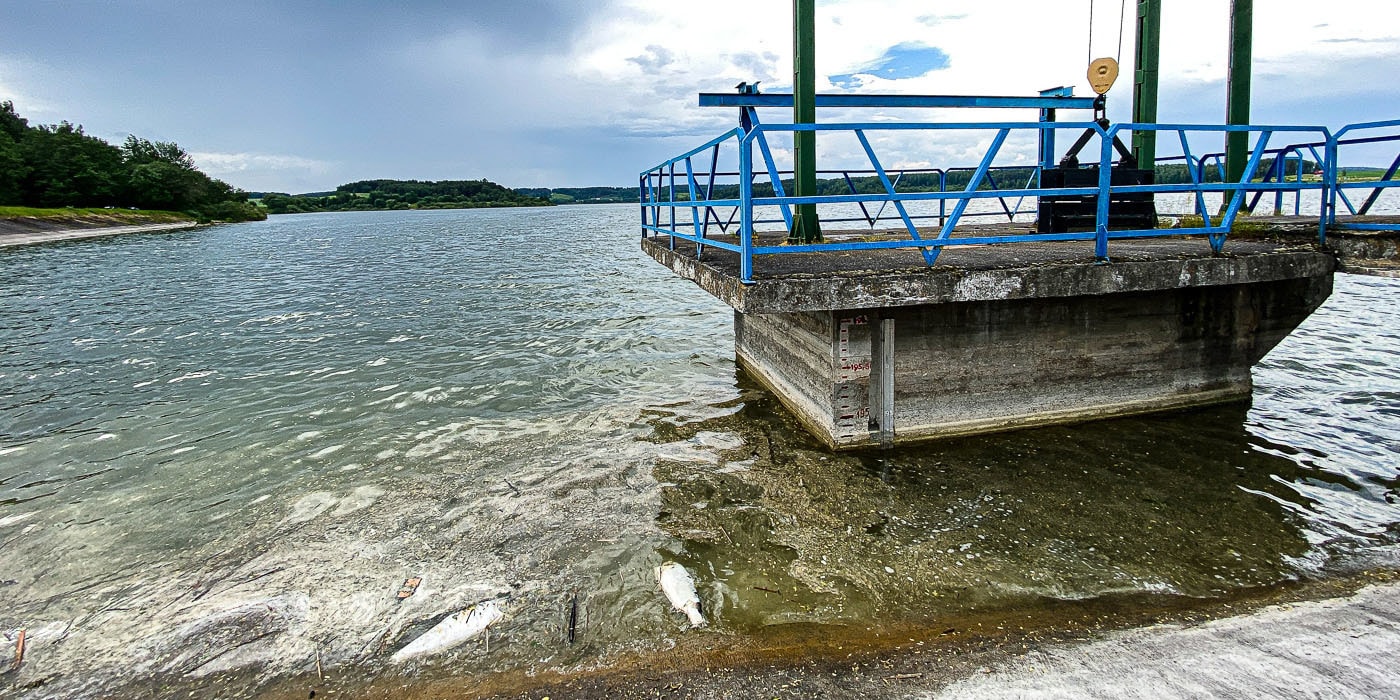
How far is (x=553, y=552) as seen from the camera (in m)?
5.51

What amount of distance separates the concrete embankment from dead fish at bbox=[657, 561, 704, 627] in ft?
191

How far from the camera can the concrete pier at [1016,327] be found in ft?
20.9

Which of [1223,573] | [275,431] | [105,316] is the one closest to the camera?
[1223,573]

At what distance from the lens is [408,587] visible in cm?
505

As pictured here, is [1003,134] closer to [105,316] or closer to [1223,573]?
[1223,573]

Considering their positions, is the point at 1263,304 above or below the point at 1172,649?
above

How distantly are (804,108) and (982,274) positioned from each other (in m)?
3.51

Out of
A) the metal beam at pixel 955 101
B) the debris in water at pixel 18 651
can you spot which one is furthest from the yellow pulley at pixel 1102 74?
the debris in water at pixel 18 651

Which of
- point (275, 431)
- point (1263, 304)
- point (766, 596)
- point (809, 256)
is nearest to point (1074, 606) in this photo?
point (766, 596)

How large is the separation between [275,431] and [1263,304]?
11511mm

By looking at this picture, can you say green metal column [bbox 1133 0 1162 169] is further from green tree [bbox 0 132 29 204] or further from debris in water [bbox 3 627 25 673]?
green tree [bbox 0 132 29 204]

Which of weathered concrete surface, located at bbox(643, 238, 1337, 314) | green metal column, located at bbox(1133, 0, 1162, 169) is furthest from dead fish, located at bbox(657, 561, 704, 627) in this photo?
green metal column, located at bbox(1133, 0, 1162, 169)

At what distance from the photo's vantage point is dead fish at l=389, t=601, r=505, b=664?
4340mm

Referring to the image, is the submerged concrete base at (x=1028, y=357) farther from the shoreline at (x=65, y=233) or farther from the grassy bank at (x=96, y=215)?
the grassy bank at (x=96, y=215)
